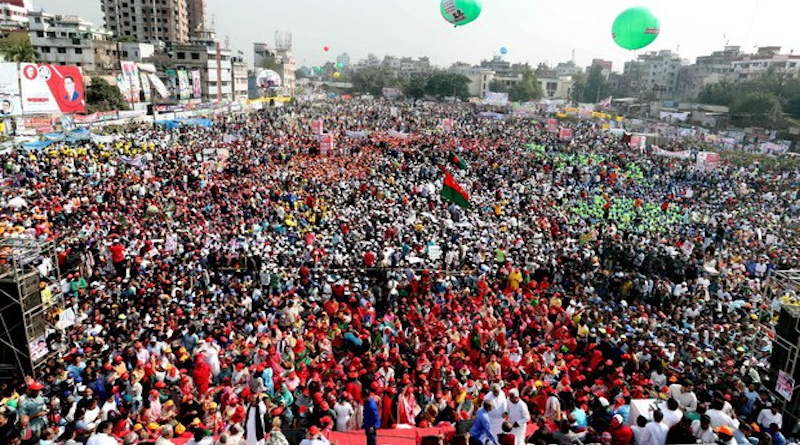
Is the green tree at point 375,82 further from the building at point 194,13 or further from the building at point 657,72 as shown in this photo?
the building at point 657,72

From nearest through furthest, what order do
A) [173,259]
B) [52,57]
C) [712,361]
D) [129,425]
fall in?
[129,425], [712,361], [173,259], [52,57]

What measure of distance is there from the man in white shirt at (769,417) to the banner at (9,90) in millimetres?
26848

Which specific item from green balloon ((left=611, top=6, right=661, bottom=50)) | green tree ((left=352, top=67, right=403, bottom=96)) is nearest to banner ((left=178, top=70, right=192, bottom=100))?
green balloon ((left=611, top=6, right=661, bottom=50))

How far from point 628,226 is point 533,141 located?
17461mm

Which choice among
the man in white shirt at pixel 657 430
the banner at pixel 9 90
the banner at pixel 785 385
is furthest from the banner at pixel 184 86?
the banner at pixel 785 385

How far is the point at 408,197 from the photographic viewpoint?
1822 centimetres

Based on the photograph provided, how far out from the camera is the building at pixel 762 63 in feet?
237

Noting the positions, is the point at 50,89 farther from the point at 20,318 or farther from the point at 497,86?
the point at 497,86

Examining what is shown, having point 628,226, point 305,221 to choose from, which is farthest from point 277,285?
point 628,226

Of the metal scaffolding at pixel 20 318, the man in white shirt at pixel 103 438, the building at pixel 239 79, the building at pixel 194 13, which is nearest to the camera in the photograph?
the man in white shirt at pixel 103 438

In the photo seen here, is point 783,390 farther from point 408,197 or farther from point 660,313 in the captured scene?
point 408,197

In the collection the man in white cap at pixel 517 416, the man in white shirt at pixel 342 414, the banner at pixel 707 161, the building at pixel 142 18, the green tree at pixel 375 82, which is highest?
the building at pixel 142 18

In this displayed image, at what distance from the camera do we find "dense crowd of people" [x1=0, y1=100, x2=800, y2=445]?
20.9ft

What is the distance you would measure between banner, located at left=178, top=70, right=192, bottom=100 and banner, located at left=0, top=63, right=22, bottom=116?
66.0 ft
